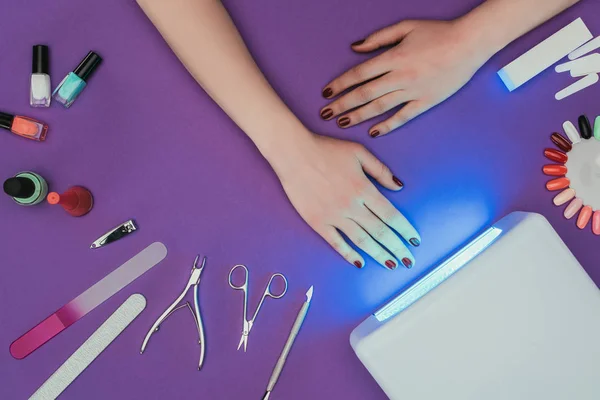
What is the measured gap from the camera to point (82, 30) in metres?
0.80

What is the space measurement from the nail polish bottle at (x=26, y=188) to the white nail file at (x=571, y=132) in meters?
0.83

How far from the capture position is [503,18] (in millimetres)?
753

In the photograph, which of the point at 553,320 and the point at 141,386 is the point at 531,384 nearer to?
the point at 553,320

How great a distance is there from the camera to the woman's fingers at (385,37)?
778 mm

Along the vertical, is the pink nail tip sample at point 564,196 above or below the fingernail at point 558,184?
below

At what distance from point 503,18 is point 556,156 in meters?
0.23

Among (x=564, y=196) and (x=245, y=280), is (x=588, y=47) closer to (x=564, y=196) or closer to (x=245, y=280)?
(x=564, y=196)

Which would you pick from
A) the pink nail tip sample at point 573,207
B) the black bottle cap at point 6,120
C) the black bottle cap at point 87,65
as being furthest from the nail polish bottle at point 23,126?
the pink nail tip sample at point 573,207

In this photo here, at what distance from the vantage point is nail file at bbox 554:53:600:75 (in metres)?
0.78

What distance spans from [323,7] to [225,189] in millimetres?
332

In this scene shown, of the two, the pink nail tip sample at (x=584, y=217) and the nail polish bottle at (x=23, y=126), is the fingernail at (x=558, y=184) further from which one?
the nail polish bottle at (x=23, y=126)

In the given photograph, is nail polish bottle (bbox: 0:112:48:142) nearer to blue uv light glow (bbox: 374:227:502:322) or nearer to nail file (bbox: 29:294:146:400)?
nail file (bbox: 29:294:146:400)

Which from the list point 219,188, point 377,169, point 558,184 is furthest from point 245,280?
point 558,184

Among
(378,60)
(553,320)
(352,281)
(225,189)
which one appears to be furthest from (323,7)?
(553,320)
